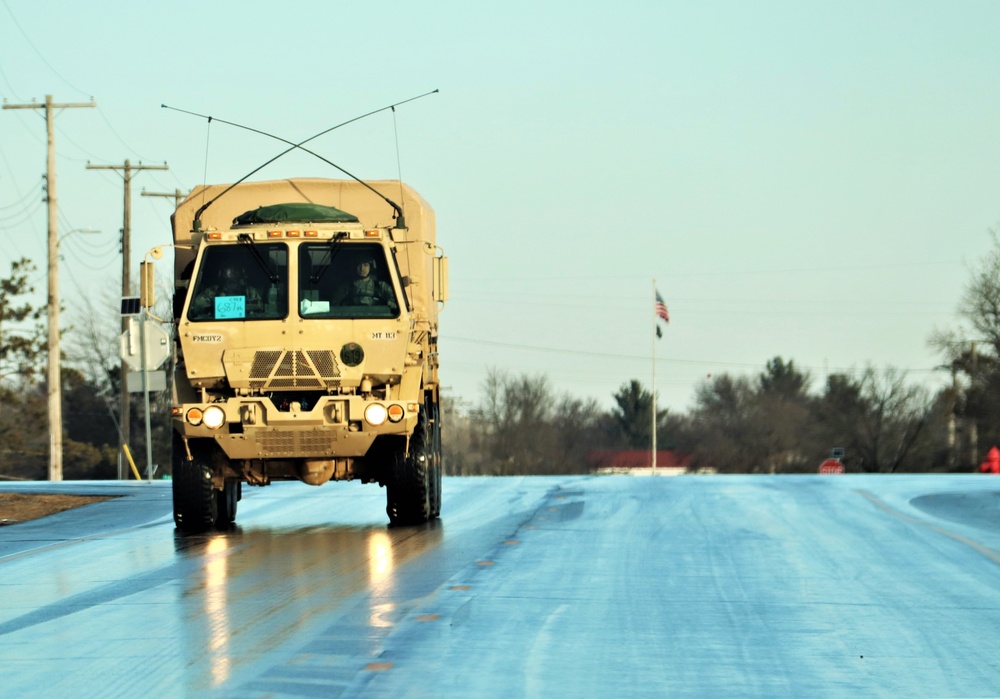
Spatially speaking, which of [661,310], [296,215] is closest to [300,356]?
[296,215]

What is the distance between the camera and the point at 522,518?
16.8 meters

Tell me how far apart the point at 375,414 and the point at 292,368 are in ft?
3.05

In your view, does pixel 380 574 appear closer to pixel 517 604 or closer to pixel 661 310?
pixel 517 604

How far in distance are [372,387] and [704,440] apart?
114251 mm

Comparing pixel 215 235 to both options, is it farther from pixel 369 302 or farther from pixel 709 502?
pixel 709 502

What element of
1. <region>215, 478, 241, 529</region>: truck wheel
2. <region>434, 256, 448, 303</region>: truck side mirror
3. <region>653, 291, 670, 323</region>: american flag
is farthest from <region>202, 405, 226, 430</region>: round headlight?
<region>653, 291, 670, 323</region>: american flag

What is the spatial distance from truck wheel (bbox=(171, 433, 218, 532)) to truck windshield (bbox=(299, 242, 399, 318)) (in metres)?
1.95

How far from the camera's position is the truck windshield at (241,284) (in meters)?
15.3

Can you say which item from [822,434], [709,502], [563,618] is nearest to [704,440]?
[822,434]

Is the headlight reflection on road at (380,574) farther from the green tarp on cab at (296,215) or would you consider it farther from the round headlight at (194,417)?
the green tarp on cab at (296,215)

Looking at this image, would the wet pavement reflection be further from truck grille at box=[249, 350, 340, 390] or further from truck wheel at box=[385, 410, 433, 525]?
→ truck grille at box=[249, 350, 340, 390]

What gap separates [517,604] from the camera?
9734 mm

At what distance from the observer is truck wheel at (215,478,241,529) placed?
1644cm

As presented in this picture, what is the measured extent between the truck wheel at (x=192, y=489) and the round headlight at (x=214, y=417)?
0.75 m
